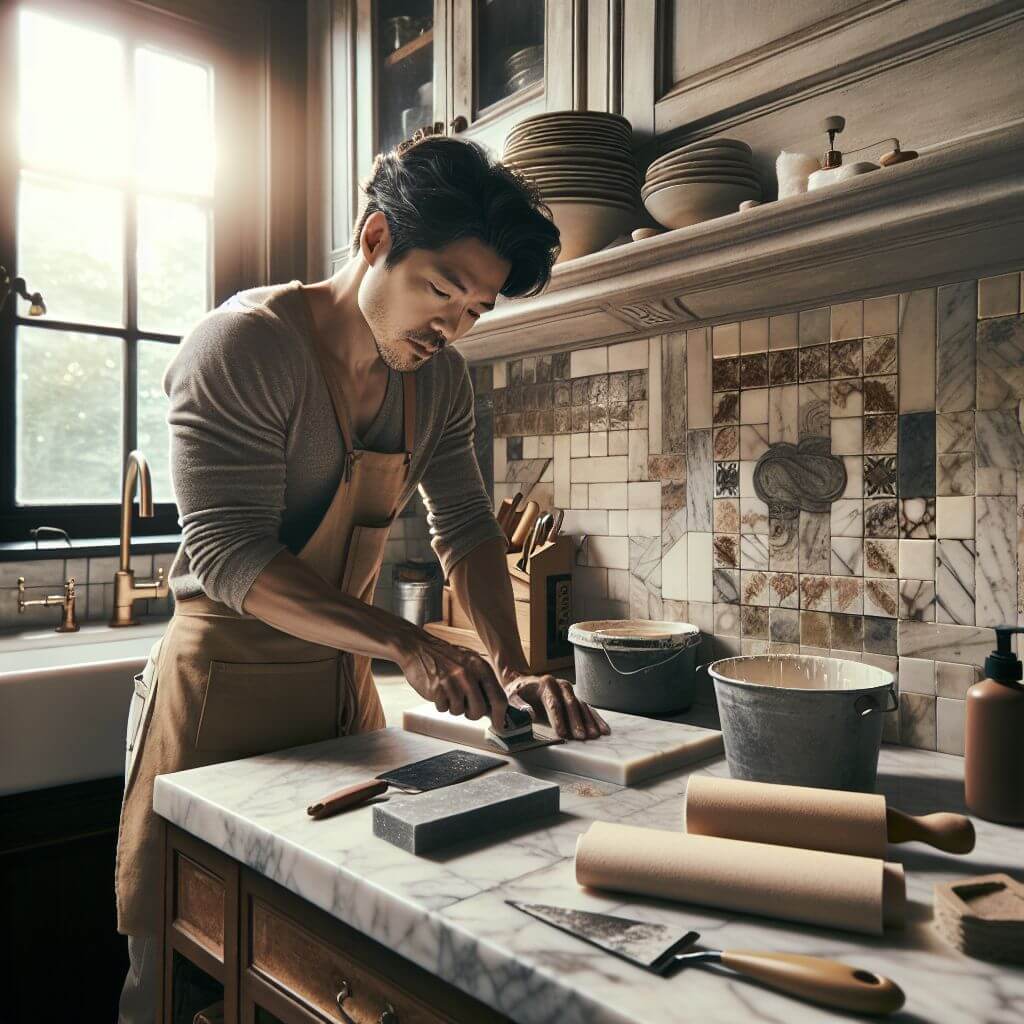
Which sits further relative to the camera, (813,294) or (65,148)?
(65,148)

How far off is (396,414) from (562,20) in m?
0.84

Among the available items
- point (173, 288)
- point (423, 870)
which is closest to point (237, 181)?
point (173, 288)

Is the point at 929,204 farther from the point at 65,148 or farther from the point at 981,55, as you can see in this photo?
the point at 65,148

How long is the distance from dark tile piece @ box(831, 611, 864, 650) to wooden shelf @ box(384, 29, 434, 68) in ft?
5.31

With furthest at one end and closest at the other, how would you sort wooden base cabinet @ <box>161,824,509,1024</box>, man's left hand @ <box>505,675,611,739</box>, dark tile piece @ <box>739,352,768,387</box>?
dark tile piece @ <box>739,352,768,387</box>, man's left hand @ <box>505,675,611,739</box>, wooden base cabinet @ <box>161,824,509,1024</box>

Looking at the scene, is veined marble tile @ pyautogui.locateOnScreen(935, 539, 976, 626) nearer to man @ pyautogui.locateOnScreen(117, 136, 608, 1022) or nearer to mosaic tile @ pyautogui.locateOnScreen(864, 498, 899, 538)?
mosaic tile @ pyautogui.locateOnScreen(864, 498, 899, 538)

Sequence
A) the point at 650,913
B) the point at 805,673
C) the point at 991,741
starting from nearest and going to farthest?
the point at 650,913
the point at 991,741
the point at 805,673

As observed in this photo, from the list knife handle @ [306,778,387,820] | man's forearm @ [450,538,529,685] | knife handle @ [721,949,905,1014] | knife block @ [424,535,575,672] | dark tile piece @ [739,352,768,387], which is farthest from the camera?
knife block @ [424,535,575,672]

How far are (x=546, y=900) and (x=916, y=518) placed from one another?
916mm

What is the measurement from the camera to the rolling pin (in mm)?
806

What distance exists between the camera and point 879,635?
141 cm

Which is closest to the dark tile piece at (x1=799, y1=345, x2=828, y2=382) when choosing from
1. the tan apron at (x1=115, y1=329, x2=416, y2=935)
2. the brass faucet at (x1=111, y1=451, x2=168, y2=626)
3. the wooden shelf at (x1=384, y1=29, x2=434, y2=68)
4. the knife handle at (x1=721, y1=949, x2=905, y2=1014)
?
the tan apron at (x1=115, y1=329, x2=416, y2=935)

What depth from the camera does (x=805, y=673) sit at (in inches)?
48.0

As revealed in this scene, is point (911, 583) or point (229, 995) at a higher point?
point (911, 583)
